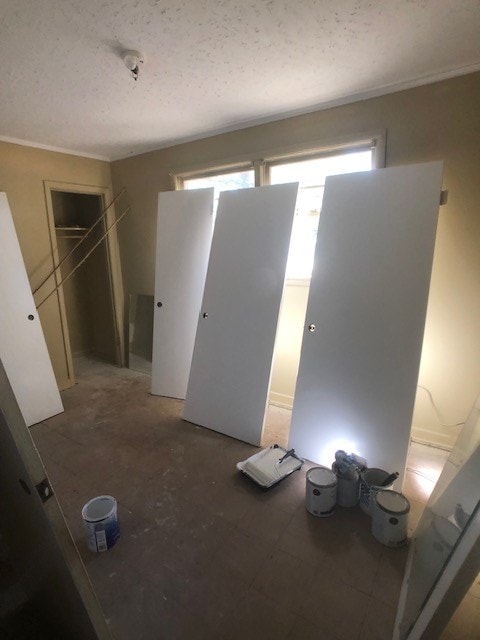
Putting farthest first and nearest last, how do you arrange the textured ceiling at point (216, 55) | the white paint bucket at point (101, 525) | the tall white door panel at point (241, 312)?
the tall white door panel at point (241, 312) < the white paint bucket at point (101, 525) < the textured ceiling at point (216, 55)

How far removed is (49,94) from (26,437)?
256cm

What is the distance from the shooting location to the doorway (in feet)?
12.6

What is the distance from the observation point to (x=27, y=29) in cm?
157

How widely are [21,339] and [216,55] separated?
2.70m

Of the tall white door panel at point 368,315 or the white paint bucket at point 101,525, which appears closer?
the white paint bucket at point 101,525

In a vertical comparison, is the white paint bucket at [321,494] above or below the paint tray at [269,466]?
above

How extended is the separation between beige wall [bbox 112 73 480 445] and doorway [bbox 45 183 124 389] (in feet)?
7.74

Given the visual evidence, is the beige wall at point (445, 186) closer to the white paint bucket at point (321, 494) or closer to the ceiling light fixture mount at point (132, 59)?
the white paint bucket at point (321, 494)

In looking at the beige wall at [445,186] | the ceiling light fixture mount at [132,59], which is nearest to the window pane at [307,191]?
the beige wall at [445,186]

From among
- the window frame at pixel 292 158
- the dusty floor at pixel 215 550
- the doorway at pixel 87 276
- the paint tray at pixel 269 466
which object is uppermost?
the window frame at pixel 292 158

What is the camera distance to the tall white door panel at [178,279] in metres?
3.08

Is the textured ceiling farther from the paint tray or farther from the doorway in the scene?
the paint tray

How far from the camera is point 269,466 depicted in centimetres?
218

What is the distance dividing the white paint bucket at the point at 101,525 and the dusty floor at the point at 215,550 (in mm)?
50
